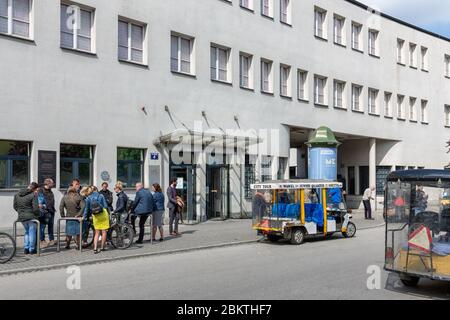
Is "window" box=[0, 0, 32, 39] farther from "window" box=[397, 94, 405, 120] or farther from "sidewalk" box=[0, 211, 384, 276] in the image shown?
"window" box=[397, 94, 405, 120]

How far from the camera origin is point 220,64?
24016 mm

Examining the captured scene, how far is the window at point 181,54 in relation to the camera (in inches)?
859

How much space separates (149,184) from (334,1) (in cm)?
1701

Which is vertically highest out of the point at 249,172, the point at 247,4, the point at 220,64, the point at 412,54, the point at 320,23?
the point at 412,54

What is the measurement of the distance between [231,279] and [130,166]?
10.9 metres

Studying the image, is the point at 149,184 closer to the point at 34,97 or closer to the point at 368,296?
the point at 34,97

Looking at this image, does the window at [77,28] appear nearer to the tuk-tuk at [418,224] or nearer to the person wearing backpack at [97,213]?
the person wearing backpack at [97,213]

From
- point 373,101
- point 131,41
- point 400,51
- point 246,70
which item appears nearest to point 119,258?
point 131,41

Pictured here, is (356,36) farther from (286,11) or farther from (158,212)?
(158,212)

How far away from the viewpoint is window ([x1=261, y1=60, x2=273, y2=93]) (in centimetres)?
2634

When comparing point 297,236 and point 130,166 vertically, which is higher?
point 130,166

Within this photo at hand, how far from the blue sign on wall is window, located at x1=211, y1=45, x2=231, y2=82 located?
5.25 m
